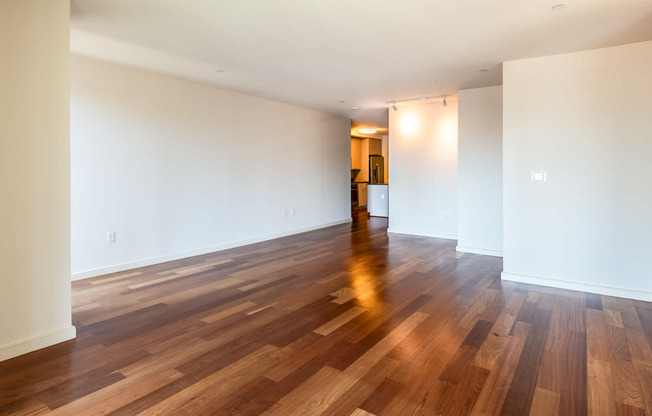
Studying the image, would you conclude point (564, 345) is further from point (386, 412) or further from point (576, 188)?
point (576, 188)

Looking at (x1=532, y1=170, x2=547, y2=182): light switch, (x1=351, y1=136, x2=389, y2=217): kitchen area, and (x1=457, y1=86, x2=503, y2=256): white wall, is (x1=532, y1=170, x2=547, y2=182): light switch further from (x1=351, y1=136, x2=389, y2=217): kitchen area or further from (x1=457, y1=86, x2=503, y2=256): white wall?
(x1=351, y1=136, x2=389, y2=217): kitchen area

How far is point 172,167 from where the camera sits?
16.6 ft

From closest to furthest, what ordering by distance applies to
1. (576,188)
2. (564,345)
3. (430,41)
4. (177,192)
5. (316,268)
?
(564,345) → (430,41) → (576,188) → (316,268) → (177,192)

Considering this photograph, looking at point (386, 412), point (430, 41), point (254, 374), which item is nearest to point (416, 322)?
point (386, 412)

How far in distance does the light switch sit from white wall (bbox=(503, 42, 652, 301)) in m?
0.04

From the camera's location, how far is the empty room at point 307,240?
2146 mm

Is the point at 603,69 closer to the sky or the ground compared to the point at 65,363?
closer to the sky

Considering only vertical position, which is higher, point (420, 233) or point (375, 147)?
point (375, 147)

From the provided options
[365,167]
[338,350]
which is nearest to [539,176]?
[338,350]

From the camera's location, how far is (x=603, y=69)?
3.64m

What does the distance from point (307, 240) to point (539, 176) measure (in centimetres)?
389

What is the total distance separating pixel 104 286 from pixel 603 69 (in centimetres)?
562

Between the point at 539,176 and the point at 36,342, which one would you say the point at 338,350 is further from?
the point at 539,176

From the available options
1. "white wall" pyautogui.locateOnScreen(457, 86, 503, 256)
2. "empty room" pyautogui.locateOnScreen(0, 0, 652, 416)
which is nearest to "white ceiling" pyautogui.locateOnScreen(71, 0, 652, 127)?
"empty room" pyautogui.locateOnScreen(0, 0, 652, 416)
